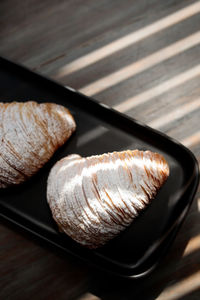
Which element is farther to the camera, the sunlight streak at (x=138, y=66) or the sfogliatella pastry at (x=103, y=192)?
the sunlight streak at (x=138, y=66)

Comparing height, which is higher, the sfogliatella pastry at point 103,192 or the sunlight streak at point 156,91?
the sunlight streak at point 156,91

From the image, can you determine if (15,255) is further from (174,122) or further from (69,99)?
(174,122)

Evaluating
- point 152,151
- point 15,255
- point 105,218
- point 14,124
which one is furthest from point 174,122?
point 15,255

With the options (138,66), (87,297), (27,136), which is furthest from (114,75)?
(87,297)

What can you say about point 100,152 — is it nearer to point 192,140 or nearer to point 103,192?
point 103,192

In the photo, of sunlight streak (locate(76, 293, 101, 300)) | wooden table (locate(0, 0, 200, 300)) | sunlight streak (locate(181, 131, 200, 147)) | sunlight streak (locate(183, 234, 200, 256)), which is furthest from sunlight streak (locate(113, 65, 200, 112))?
sunlight streak (locate(76, 293, 101, 300))

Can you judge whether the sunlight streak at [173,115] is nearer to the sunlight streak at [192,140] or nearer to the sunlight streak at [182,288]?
the sunlight streak at [192,140]

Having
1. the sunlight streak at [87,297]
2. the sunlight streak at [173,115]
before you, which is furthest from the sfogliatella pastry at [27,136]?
the sunlight streak at [87,297]
